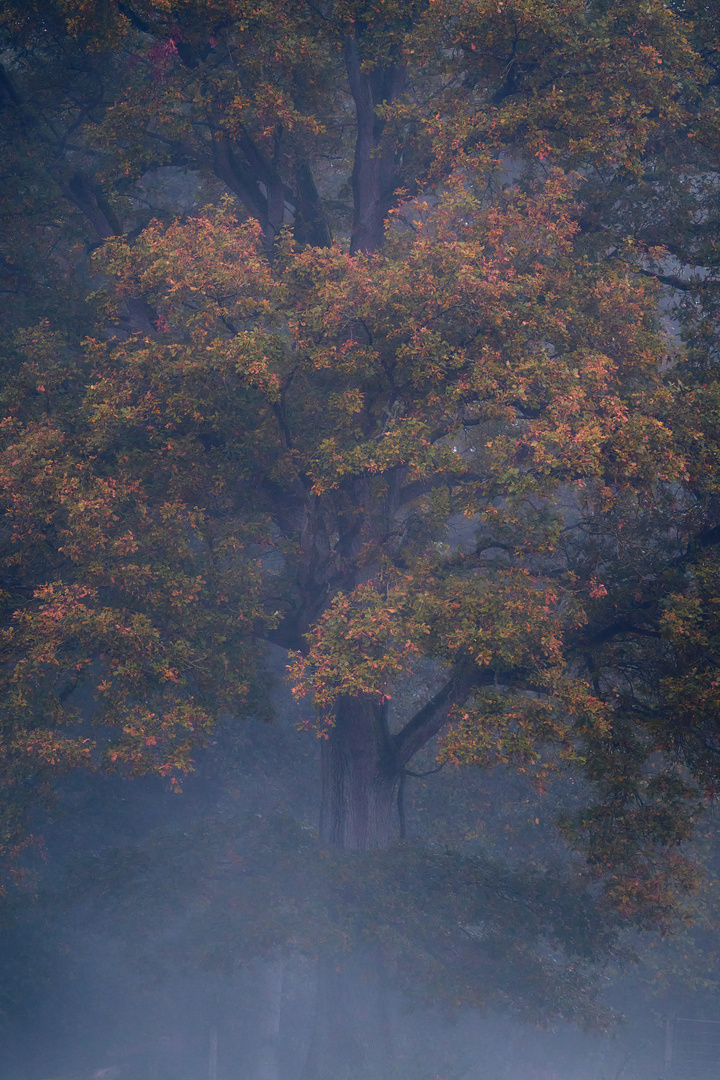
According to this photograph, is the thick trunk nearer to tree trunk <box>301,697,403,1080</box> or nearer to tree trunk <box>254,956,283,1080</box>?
tree trunk <box>301,697,403,1080</box>

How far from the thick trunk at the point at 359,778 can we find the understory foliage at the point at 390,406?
0.55ft

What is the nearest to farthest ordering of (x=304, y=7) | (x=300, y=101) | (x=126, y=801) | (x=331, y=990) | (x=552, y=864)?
(x=304, y=7)
(x=300, y=101)
(x=552, y=864)
(x=331, y=990)
(x=126, y=801)

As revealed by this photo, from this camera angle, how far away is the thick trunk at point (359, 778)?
570 inches

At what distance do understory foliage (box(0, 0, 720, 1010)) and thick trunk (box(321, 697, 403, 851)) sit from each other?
0.17 m

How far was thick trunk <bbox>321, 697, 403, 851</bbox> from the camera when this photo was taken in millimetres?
14469

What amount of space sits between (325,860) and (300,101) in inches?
503

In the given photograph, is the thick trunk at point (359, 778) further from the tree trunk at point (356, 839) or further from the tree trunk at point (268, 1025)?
the tree trunk at point (268, 1025)

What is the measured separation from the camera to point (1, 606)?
10844 millimetres

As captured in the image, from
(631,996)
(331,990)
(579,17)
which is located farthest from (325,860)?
(579,17)

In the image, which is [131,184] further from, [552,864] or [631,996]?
[631,996]

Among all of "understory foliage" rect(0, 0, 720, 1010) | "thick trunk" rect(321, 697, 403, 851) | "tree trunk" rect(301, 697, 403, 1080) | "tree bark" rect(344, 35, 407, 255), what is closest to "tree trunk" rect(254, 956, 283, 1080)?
"tree trunk" rect(301, 697, 403, 1080)

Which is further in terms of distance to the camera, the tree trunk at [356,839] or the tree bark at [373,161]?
the tree trunk at [356,839]

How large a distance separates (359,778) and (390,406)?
6.67 metres

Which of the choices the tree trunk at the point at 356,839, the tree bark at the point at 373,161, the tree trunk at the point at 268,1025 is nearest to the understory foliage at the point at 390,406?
the tree bark at the point at 373,161
